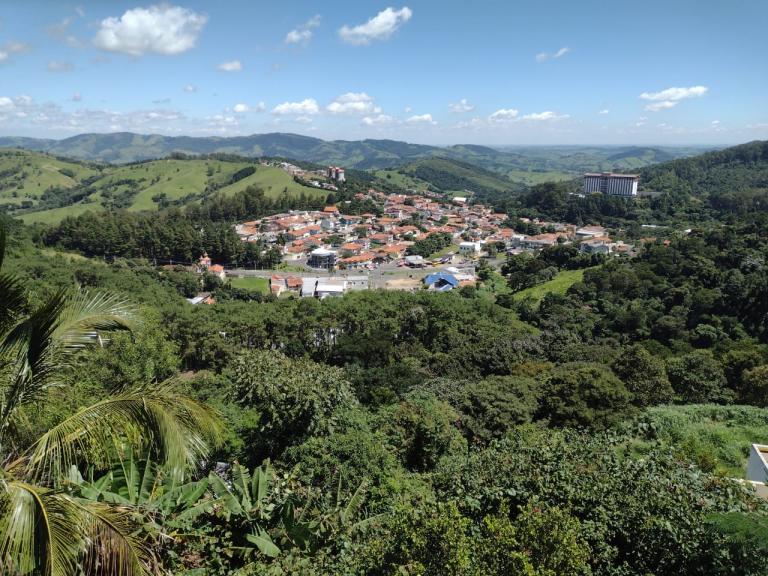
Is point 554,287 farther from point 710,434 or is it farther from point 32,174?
point 32,174

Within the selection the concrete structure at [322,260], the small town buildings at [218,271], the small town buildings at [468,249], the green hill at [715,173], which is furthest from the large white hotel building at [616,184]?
the small town buildings at [218,271]

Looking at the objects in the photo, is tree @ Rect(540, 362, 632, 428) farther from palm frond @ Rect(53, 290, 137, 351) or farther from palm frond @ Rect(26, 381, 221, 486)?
palm frond @ Rect(53, 290, 137, 351)

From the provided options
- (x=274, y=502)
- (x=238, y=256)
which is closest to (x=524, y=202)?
(x=238, y=256)

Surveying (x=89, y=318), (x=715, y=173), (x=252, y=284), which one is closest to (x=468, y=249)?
(x=252, y=284)

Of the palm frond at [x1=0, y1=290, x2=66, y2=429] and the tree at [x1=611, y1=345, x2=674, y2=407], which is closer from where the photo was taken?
the palm frond at [x1=0, y1=290, x2=66, y2=429]

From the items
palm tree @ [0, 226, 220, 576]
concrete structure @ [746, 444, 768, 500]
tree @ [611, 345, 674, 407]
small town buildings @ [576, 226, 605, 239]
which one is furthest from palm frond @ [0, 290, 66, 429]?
small town buildings @ [576, 226, 605, 239]
